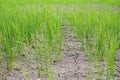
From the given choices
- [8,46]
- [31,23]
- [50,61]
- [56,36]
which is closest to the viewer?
[8,46]

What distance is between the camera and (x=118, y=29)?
2.98 metres

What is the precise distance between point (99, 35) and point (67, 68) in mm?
310

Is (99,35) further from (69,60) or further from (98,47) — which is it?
(69,60)

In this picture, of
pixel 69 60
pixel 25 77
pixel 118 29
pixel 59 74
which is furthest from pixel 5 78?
pixel 118 29

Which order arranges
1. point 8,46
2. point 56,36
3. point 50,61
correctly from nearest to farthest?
point 8,46 → point 50,61 → point 56,36

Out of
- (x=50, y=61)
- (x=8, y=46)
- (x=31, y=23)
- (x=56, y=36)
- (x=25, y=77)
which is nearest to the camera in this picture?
(x=25, y=77)

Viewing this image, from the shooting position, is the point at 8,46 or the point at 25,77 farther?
the point at 8,46

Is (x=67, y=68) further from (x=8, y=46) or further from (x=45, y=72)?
(x=8, y=46)

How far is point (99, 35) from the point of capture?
2.40 meters

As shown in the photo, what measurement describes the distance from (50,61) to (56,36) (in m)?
0.31

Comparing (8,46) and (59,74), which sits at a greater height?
(8,46)

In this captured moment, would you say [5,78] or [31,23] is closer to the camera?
[5,78]

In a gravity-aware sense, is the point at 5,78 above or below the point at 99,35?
below

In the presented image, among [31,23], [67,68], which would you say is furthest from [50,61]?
[31,23]
